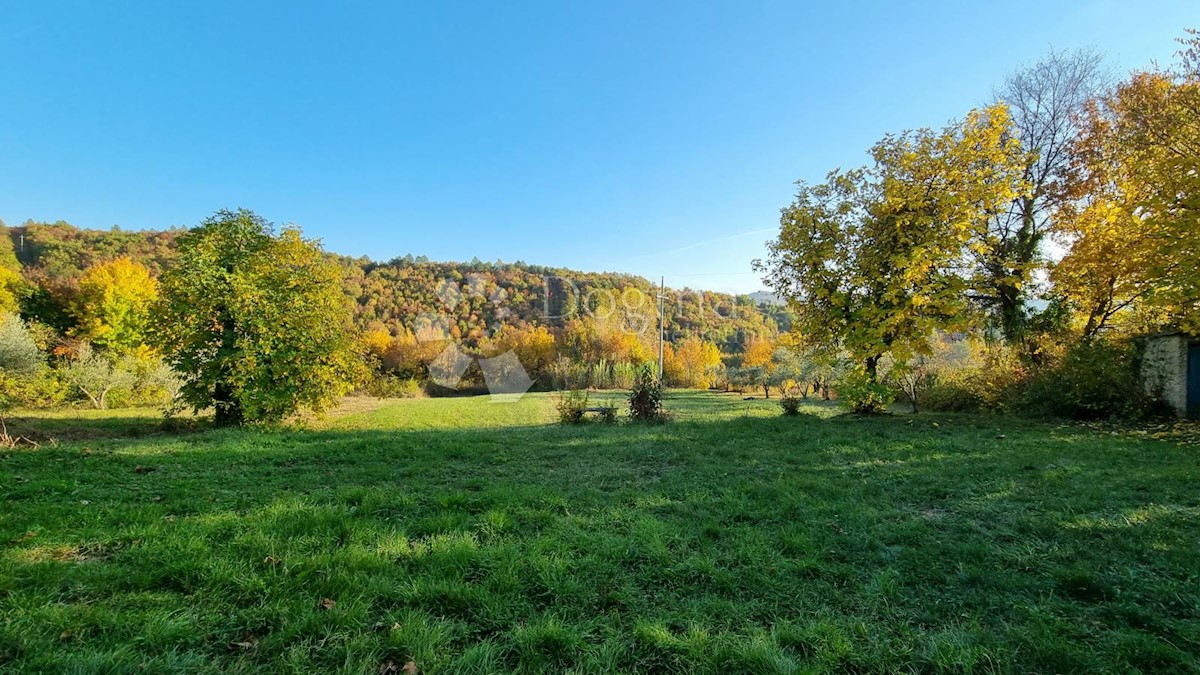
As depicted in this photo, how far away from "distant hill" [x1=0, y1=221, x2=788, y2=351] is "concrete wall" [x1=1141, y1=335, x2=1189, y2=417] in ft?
88.3

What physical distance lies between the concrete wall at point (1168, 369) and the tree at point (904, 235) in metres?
3.77

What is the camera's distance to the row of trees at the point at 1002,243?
28.0 feet

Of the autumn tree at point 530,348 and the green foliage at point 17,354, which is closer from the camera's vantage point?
the green foliage at point 17,354

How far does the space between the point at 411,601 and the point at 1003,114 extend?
44.0 ft

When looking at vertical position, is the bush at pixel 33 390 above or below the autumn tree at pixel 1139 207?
below

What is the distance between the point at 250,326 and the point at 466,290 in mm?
48575

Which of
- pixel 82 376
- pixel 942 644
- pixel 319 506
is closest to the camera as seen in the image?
pixel 942 644

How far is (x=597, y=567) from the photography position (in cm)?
302

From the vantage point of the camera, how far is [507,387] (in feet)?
133

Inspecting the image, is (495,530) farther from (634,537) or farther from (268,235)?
(268,235)

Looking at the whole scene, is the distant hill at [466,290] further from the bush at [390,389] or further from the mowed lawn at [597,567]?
the mowed lawn at [597,567]

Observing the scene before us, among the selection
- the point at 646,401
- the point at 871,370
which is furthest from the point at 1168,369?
the point at 646,401

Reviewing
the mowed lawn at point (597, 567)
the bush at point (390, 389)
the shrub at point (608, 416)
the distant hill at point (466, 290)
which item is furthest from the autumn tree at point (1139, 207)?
the bush at point (390, 389)

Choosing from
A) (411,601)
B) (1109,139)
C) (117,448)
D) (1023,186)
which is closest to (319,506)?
(411,601)
